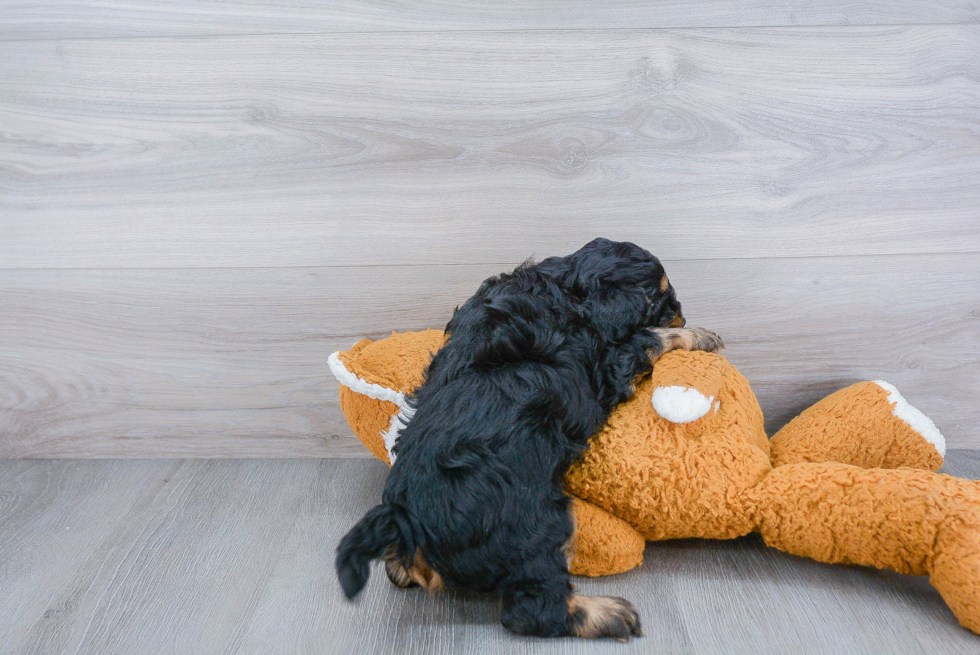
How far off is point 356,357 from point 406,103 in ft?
1.60

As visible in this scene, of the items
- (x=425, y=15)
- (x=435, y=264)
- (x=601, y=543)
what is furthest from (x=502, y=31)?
(x=601, y=543)

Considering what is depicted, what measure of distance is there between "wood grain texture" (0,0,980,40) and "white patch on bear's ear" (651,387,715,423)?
2.27 ft

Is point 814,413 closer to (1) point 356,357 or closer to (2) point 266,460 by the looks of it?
(1) point 356,357

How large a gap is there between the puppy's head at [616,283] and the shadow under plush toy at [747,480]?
0.29 feet

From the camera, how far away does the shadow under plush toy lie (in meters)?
0.91

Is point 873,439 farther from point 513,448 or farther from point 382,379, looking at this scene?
point 382,379

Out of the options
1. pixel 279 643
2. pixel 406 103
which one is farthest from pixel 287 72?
pixel 279 643

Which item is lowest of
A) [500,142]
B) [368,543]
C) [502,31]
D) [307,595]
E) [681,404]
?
[307,595]

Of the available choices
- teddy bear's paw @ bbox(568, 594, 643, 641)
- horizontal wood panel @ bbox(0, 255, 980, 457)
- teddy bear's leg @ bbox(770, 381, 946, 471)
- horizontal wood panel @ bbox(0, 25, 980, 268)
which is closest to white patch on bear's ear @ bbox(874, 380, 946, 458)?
teddy bear's leg @ bbox(770, 381, 946, 471)

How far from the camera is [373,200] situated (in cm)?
133

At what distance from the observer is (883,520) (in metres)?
0.92

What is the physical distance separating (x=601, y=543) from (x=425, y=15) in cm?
97

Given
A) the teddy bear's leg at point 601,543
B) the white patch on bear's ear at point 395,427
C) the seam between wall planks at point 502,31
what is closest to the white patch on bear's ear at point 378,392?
the white patch on bear's ear at point 395,427

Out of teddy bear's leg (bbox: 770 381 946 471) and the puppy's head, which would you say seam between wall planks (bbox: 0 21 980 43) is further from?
teddy bear's leg (bbox: 770 381 946 471)
